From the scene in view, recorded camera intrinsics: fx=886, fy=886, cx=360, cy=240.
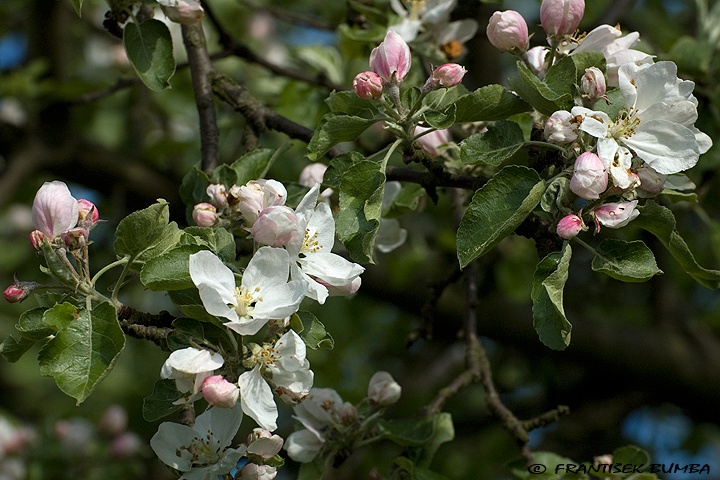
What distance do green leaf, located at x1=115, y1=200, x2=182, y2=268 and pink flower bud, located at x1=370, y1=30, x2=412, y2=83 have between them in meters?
0.40

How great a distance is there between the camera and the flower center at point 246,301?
4.06 feet

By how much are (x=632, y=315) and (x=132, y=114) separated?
2.43 m

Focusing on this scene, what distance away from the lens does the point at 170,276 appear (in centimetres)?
123

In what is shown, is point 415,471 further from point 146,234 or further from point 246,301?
point 146,234

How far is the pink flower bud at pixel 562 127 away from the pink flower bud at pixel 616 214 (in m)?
0.11

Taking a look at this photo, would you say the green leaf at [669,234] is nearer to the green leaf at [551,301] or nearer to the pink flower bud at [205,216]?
the green leaf at [551,301]

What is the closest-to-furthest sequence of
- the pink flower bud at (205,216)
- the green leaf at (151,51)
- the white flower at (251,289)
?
the white flower at (251,289) < the pink flower bud at (205,216) < the green leaf at (151,51)

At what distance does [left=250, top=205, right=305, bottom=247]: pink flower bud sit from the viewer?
1272 millimetres

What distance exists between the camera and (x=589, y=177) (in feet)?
4.08

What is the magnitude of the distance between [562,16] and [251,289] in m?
0.69

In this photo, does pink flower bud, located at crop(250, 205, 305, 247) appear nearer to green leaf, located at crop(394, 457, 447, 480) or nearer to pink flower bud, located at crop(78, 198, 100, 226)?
pink flower bud, located at crop(78, 198, 100, 226)

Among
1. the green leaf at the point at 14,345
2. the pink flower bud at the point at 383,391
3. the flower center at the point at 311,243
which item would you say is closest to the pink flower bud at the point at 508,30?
the flower center at the point at 311,243

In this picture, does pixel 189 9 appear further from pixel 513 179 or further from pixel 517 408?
pixel 517 408

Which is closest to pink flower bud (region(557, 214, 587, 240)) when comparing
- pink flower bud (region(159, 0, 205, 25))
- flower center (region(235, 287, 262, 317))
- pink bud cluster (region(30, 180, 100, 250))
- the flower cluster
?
the flower cluster
